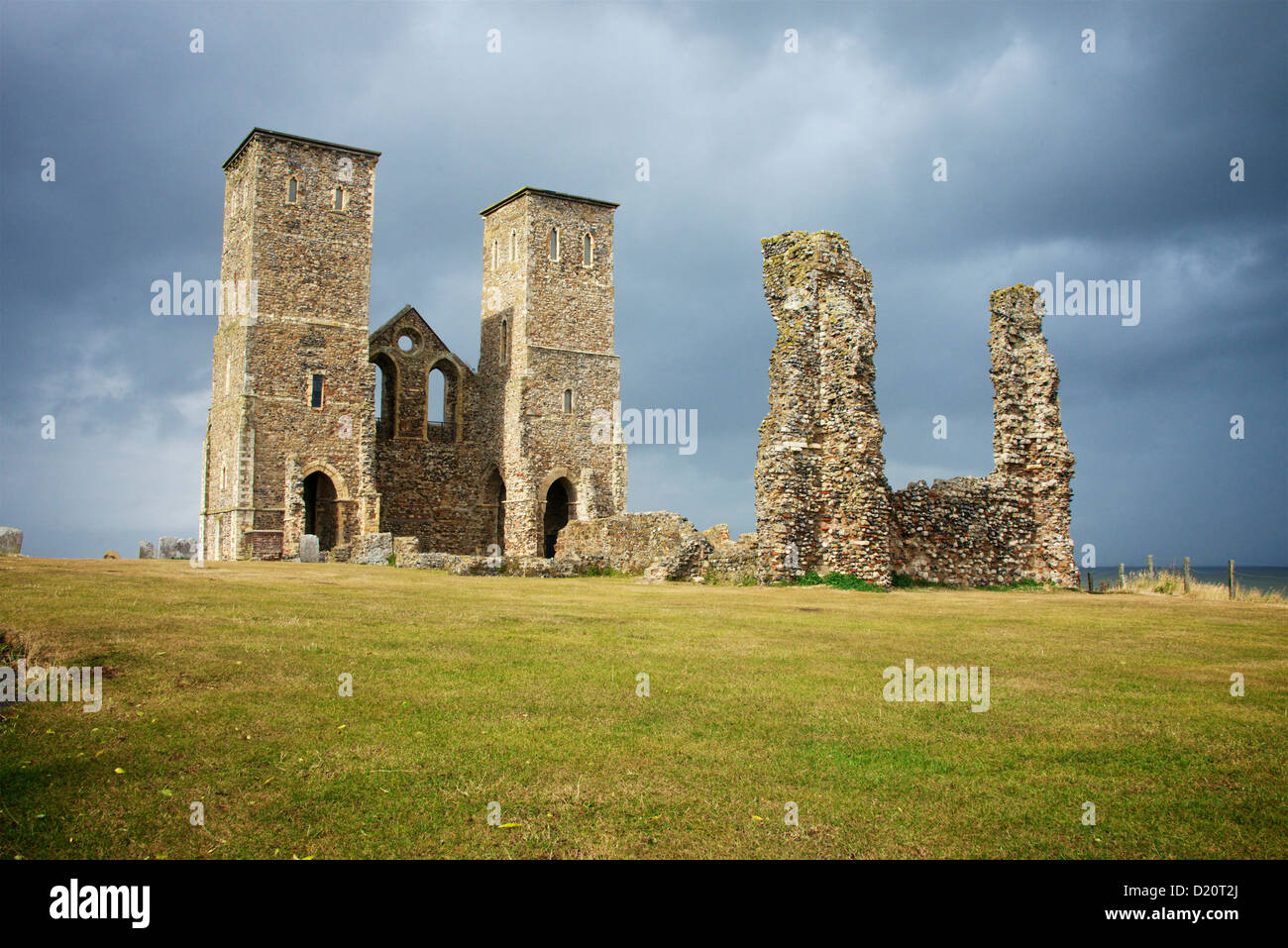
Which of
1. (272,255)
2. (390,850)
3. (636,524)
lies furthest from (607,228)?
(390,850)

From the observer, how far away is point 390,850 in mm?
5621

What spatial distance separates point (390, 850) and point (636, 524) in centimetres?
2590

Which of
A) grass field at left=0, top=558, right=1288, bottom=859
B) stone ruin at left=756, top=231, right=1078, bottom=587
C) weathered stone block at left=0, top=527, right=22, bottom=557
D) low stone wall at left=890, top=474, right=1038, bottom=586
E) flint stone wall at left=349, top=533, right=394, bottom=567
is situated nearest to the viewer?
grass field at left=0, top=558, right=1288, bottom=859

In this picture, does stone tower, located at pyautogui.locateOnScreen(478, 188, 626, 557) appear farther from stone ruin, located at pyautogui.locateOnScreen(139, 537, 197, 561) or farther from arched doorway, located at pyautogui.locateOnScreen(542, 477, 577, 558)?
stone ruin, located at pyautogui.locateOnScreen(139, 537, 197, 561)

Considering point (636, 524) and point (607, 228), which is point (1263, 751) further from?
point (607, 228)

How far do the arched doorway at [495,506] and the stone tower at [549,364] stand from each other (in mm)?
A: 134

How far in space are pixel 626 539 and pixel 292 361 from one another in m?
16.1

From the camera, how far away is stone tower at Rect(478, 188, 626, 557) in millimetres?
42531

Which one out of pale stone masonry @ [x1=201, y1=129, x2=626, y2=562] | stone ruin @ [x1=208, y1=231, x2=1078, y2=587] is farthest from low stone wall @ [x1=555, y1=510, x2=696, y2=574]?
pale stone masonry @ [x1=201, y1=129, x2=626, y2=562]

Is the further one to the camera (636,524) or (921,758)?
(636,524)

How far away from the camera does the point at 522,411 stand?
138ft

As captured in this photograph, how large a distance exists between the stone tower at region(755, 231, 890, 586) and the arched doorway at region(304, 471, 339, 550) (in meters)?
22.2

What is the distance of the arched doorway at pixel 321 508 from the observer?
39.9 m

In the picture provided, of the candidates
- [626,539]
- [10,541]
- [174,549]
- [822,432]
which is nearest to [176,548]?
[174,549]
